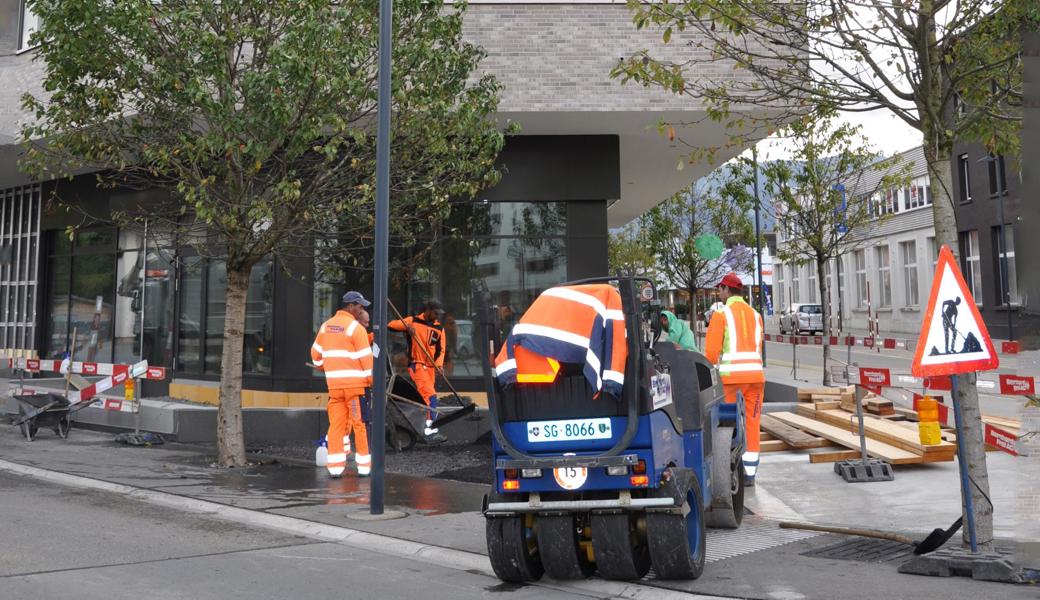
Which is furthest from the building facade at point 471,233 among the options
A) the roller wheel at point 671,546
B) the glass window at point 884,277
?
the glass window at point 884,277

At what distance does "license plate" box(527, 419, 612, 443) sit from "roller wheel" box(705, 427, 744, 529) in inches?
69.8

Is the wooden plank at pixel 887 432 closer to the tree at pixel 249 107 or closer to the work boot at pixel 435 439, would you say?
the work boot at pixel 435 439

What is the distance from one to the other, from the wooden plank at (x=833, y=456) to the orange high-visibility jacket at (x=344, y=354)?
5114mm

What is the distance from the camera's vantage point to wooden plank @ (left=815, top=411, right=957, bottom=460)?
10.2 meters

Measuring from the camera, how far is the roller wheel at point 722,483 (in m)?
7.33

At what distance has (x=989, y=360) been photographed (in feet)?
19.7

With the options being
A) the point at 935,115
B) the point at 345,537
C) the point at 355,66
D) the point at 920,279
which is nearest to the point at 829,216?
the point at 355,66

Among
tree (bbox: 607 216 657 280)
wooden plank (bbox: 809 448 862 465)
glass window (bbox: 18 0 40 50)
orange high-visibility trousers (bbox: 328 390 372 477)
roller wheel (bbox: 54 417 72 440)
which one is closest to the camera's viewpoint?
orange high-visibility trousers (bbox: 328 390 372 477)

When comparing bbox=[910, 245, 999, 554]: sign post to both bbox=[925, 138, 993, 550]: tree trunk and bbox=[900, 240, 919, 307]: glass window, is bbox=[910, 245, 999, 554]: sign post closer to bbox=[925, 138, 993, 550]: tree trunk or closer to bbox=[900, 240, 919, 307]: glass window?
bbox=[925, 138, 993, 550]: tree trunk

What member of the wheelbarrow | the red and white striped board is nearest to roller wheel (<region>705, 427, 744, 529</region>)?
the red and white striped board

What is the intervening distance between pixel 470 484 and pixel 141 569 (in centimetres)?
443

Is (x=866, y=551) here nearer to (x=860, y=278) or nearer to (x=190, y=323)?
(x=190, y=323)

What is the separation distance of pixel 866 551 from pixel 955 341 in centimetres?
162

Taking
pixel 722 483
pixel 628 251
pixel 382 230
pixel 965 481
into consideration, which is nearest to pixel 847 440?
pixel 722 483
